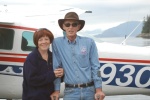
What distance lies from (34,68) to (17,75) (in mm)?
2621

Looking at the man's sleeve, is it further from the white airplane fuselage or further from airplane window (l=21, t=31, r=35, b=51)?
airplane window (l=21, t=31, r=35, b=51)

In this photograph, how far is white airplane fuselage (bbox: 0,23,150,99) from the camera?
6.43 meters

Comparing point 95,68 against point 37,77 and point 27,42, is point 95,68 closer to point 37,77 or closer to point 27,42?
point 37,77

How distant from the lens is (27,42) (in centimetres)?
650

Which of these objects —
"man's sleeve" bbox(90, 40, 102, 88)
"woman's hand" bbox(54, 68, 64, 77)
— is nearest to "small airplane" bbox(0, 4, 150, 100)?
"man's sleeve" bbox(90, 40, 102, 88)

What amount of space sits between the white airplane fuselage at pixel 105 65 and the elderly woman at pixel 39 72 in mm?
2465

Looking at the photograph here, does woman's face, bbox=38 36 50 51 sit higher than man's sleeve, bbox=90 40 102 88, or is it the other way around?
woman's face, bbox=38 36 50 51

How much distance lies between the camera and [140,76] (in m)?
6.56

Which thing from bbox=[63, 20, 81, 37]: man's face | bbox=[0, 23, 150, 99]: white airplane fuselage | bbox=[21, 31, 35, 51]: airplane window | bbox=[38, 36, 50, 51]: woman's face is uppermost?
bbox=[63, 20, 81, 37]: man's face

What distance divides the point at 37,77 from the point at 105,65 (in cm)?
266

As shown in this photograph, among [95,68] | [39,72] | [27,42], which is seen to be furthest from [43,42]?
[27,42]

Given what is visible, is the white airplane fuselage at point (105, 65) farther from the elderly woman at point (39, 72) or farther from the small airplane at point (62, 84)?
the elderly woman at point (39, 72)

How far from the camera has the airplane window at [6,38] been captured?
6461 mm

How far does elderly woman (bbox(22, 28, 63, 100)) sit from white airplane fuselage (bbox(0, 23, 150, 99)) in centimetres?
246
